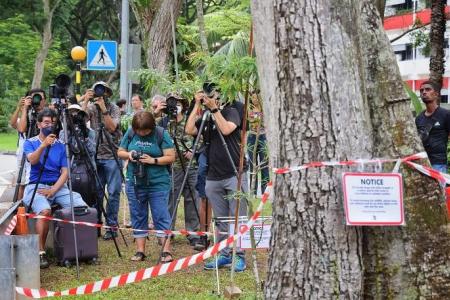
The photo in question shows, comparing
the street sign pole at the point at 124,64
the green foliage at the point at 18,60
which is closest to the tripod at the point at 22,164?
the street sign pole at the point at 124,64

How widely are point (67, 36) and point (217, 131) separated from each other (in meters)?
36.7

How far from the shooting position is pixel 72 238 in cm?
834

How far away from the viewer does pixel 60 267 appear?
8.37 metres

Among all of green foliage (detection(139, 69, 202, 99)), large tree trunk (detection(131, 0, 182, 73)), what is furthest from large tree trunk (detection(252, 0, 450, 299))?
large tree trunk (detection(131, 0, 182, 73))

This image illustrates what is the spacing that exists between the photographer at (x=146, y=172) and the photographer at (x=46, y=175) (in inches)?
25.1

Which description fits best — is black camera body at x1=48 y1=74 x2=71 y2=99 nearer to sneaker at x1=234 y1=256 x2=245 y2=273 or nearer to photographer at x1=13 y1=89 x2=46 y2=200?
photographer at x1=13 y1=89 x2=46 y2=200

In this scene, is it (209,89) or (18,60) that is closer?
(209,89)

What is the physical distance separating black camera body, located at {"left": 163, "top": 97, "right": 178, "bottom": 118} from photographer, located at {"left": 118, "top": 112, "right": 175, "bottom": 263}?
0.47 metres

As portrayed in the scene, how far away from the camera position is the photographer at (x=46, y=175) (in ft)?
27.3

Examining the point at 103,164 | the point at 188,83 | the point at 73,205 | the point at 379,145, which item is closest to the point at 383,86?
the point at 379,145

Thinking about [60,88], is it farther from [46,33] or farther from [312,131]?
[46,33]

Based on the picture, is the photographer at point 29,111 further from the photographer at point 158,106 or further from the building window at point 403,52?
the building window at point 403,52

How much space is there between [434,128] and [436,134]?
9cm

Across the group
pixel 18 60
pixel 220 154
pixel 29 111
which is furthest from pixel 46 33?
pixel 220 154
